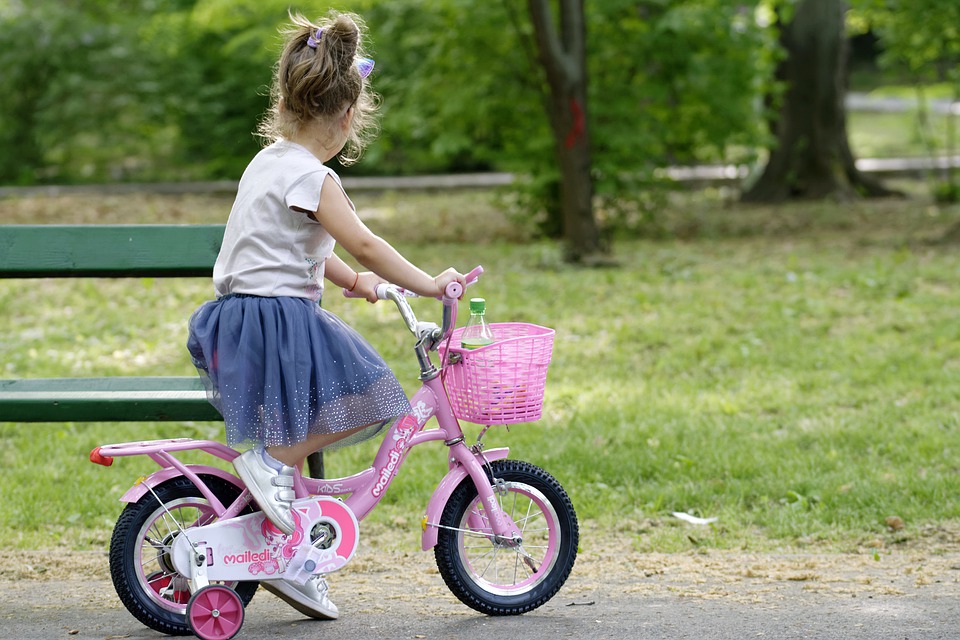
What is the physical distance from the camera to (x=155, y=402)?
4.10 metres

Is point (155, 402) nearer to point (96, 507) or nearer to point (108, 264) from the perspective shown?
point (108, 264)

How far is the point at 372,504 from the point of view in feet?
11.5

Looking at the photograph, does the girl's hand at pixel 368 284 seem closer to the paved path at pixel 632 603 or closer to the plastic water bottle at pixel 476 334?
the plastic water bottle at pixel 476 334

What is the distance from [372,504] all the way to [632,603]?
94 centimetres

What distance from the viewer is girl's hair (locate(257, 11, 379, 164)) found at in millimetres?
3186

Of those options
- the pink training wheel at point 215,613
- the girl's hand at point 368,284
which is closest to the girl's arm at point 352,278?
the girl's hand at point 368,284

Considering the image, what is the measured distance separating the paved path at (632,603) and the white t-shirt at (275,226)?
107 centimetres

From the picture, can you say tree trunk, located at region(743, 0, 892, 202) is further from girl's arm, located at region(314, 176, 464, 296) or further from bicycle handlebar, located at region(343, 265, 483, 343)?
girl's arm, located at region(314, 176, 464, 296)

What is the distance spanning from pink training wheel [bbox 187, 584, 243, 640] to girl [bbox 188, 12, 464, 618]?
0.25 meters

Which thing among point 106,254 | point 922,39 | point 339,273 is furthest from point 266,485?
point 922,39

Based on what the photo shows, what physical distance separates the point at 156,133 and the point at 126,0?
13.0ft

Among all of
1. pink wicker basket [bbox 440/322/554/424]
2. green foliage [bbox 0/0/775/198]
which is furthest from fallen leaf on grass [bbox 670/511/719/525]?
green foliage [bbox 0/0/775/198]

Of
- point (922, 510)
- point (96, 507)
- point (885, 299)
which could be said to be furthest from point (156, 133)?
point (922, 510)

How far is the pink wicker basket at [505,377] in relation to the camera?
3.25m
